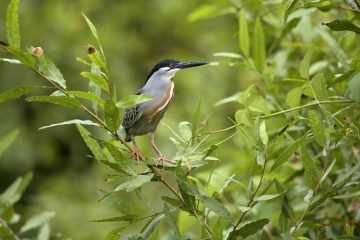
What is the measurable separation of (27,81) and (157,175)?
5.14 m

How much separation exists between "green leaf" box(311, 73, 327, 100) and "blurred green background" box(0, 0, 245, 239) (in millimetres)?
4205

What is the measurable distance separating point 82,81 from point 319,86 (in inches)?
204

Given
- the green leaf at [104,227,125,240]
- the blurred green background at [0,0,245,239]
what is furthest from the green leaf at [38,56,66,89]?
the blurred green background at [0,0,245,239]

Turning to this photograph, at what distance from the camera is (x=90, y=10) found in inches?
292

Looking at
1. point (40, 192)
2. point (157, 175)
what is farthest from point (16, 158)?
point (157, 175)

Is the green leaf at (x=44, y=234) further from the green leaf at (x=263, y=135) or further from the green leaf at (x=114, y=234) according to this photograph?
the green leaf at (x=263, y=135)

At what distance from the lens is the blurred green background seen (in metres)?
6.46

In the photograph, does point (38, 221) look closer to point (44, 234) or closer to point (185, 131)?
point (44, 234)

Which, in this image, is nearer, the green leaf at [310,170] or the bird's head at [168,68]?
the green leaf at [310,170]

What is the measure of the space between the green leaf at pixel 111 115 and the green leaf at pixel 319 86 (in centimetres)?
52

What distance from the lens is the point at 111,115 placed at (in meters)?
1.76

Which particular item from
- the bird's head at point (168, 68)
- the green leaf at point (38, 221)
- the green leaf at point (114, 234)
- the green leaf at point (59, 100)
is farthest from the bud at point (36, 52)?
the green leaf at point (38, 221)

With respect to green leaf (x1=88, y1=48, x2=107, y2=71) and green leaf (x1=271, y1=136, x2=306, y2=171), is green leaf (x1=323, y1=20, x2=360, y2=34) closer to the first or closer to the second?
green leaf (x1=271, y1=136, x2=306, y2=171)

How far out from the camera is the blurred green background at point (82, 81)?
646 centimetres
